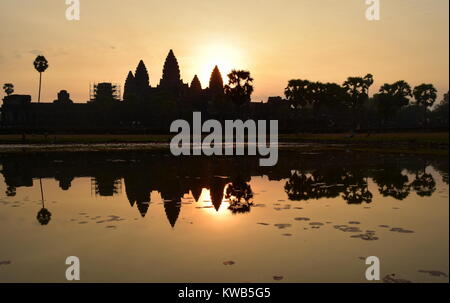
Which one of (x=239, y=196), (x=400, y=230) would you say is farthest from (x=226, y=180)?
(x=400, y=230)

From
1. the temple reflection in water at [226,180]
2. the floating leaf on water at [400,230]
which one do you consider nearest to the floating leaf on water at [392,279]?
the floating leaf on water at [400,230]

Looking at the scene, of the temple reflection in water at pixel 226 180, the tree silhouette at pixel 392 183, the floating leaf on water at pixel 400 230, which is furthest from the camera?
the tree silhouette at pixel 392 183

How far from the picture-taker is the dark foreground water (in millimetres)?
6871

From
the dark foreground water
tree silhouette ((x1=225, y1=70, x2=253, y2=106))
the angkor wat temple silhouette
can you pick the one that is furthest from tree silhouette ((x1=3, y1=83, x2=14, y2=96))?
the dark foreground water

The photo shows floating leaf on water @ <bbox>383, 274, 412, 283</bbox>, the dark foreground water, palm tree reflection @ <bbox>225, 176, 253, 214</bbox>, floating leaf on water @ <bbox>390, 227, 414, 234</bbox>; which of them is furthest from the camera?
palm tree reflection @ <bbox>225, 176, 253, 214</bbox>

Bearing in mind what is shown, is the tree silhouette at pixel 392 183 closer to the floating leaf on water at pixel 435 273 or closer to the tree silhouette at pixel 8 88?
the floating leaf on water at pixel 435 273

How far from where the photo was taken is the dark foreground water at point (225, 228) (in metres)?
6.87

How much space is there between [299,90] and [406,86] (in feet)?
75.9

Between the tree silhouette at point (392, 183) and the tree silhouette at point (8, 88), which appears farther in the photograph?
the tree silhouette at point (8, 88)

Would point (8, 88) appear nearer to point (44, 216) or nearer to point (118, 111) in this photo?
point (118, 111)

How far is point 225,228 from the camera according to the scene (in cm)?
969

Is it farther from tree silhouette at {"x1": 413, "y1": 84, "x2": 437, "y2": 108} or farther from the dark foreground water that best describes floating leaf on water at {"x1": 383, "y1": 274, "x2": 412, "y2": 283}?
tree silhouette at {"x1": 413, "y1": 84, "x2": 437, "y2": 108}

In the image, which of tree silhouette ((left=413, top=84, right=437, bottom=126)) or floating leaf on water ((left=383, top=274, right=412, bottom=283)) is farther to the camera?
tree silhouette ((left=413, top=84, right=437, bottom=126))
